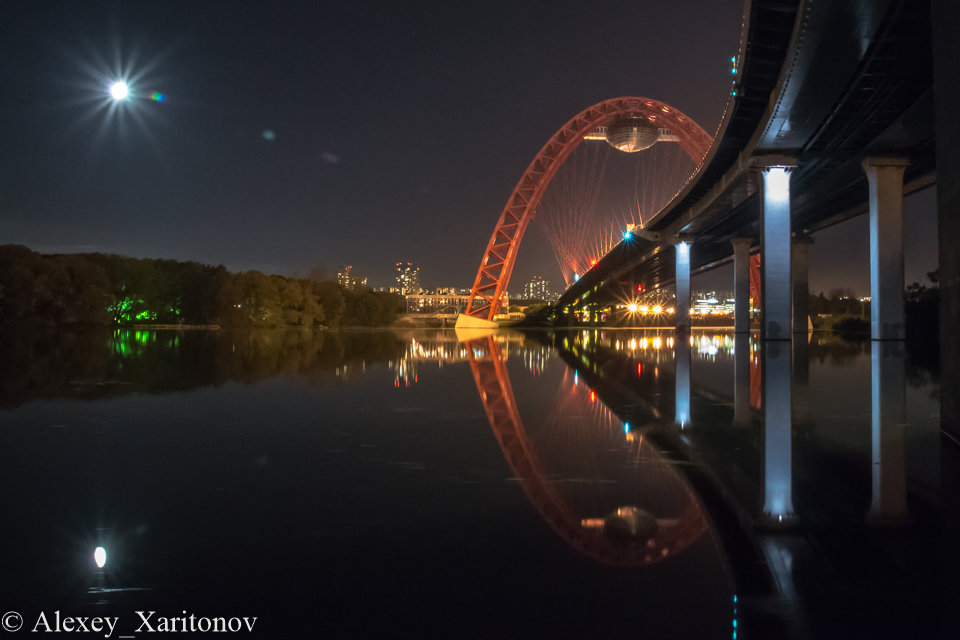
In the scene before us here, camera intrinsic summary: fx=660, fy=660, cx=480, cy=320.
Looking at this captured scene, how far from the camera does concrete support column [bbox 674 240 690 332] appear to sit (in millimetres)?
43312

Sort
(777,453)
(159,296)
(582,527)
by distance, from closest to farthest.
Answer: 1. (582,527)
2. (777,453)
3. (159,296)

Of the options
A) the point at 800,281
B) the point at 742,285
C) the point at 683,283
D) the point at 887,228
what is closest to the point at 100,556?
the point at 887,228

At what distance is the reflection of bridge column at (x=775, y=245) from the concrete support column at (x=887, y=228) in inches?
122

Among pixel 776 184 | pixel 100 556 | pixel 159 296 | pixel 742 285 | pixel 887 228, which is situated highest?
pixel 776 184

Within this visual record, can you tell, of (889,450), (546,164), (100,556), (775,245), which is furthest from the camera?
(546,164)

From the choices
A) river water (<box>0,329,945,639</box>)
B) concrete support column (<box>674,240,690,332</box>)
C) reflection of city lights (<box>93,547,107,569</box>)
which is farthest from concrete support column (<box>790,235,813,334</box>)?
reflection of city lights (<box>93,547,107,569</box>)

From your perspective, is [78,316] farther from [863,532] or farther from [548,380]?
[863,532]

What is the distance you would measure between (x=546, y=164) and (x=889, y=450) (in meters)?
54.0

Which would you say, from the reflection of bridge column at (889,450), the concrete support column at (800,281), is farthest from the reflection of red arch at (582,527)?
the concrete support column at (800,281)

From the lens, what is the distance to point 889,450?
538 cm

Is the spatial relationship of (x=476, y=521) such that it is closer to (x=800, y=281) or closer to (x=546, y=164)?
(x=800, y=281)

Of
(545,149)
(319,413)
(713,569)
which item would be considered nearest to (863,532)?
(713,569)

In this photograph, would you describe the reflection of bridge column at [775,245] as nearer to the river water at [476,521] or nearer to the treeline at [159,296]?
the river water at [476,521]

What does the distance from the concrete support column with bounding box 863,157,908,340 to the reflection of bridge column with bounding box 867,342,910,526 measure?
1259cm
